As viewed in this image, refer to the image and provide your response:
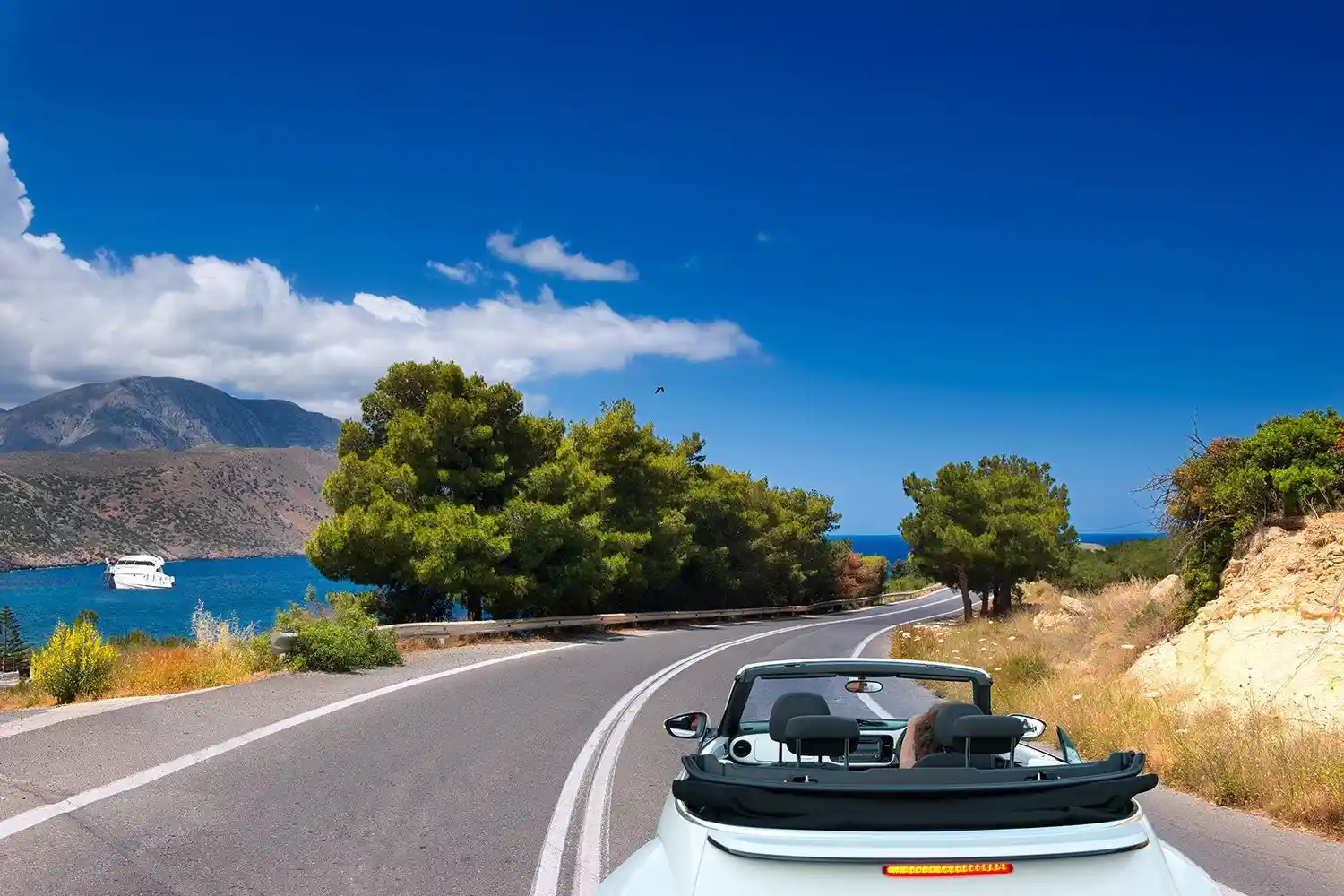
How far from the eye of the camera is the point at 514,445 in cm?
3002

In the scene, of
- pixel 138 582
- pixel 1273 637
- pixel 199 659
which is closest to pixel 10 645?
pixel 199 659

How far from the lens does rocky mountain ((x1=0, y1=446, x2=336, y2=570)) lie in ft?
397

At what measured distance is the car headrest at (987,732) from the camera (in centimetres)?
344

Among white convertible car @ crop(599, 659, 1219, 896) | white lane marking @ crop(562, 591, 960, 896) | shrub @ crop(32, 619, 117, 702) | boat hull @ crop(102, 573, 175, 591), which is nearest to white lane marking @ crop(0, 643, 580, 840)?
shrub @ crop(32, 619, 117, 702)

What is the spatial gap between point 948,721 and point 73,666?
11.2 metres

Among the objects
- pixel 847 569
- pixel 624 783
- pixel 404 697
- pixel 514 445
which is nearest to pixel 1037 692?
pixel 624 783

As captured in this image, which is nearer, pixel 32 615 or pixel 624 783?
pixel 624 783

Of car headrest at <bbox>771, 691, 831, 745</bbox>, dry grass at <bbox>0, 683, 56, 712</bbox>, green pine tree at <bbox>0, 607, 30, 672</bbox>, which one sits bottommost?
green pine tree at <bbox>0, 607, 30, 672</bbox>

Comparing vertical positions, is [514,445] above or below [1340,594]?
above

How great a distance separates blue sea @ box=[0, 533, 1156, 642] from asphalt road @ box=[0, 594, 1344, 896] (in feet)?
60.5

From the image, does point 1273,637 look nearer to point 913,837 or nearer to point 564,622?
point 913,837

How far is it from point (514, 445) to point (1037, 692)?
64.7 feet

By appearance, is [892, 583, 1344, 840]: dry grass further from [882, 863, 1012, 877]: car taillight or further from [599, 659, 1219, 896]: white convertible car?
[882, 863, 1012, 877]: car taillight

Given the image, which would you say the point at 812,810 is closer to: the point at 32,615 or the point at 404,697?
the point at 404,697
